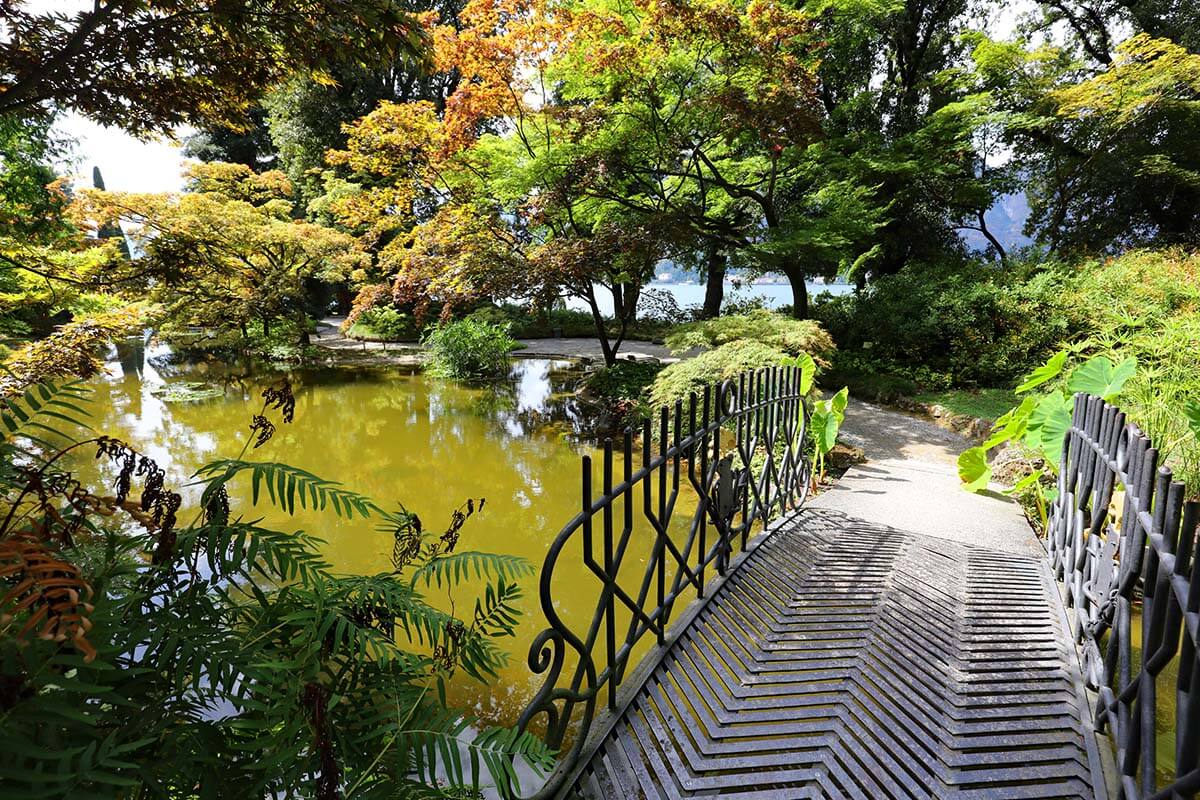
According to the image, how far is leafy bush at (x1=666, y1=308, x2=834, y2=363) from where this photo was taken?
291 inches

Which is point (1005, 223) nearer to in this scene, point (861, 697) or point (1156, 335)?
point (1156, 335)

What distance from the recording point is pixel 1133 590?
173 cm

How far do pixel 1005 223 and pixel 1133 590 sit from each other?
1712 cm

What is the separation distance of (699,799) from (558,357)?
12971 mm

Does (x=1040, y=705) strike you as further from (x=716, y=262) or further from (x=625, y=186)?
(x=716, y=262)

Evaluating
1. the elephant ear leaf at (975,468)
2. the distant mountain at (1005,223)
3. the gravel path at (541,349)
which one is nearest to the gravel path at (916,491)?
the elephant ear leaf at (975,468)

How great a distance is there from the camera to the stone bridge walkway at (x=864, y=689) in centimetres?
158

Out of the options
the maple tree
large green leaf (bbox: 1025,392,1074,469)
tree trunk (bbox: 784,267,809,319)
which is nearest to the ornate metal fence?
large green leaf (bbox: 1025,392,1074,469)

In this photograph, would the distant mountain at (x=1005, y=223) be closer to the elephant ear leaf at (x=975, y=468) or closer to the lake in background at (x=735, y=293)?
the lake in background at (x=735, y=293)

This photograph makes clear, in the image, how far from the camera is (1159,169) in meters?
10.2

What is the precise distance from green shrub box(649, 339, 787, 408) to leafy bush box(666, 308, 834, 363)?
463 mm

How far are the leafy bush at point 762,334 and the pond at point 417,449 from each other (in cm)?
213

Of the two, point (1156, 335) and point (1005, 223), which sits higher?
point (1005, 223)

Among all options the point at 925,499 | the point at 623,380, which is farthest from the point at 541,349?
the point at 925,499
